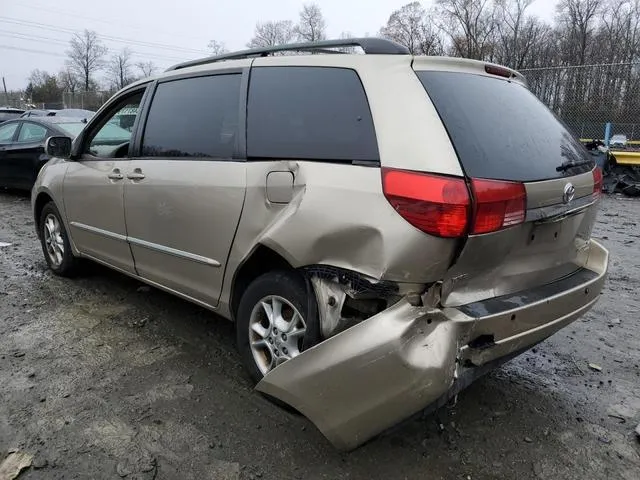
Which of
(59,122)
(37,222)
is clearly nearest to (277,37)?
(59,122)

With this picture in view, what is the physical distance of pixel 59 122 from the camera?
364 inches

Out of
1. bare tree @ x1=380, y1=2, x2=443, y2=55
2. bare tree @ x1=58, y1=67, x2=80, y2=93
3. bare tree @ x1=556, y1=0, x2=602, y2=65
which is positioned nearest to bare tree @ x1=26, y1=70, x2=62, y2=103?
bare tree @ x1=58, y1=67, x2=80, y2=93

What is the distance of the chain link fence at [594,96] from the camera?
12.7 meters

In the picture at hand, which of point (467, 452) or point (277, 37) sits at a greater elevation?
point (277, 37)

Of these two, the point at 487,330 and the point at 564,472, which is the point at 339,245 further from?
the point at 564,472

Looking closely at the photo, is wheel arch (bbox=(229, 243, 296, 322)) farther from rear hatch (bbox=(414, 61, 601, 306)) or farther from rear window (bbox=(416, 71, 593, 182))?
rear window (bbox=(416, 71, 593, 182))

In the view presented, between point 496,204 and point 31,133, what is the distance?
928 centimetres

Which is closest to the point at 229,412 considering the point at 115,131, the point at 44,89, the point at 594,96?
the point at 115,131

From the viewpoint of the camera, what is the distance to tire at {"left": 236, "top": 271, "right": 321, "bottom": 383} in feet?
8.14

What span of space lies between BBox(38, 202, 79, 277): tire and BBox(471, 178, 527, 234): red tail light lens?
13.0 ft

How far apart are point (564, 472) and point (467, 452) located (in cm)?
43

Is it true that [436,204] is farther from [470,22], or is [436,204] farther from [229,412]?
[470,22]

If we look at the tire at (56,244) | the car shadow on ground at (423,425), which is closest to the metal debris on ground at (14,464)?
the car shadow on ground at (423,425)

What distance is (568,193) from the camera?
8.10 feet
